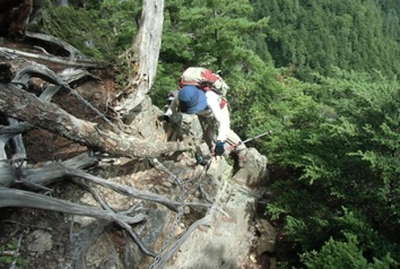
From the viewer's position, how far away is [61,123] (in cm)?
410

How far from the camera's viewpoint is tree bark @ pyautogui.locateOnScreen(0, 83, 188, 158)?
3662mm

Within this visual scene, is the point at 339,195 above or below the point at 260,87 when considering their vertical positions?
above

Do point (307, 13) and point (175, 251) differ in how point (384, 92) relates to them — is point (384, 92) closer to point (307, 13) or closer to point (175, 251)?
point (175, 251)

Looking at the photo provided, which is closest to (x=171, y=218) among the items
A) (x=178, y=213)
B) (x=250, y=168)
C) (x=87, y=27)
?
(x=178, y=213)

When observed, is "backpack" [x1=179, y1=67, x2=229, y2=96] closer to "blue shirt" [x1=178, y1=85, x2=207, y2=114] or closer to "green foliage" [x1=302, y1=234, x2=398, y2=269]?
"blue shirt" [x1=178, y1=85, x2=207, y2=114]

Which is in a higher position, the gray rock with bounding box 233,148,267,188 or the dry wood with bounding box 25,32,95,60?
the dry wood with bounding box 25,32,95,60

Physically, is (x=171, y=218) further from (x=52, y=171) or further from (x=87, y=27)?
(x=87, y=27)

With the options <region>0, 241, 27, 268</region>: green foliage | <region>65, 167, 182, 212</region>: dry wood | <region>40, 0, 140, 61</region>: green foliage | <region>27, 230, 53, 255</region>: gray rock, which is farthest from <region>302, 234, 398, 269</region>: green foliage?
<region>40, 0, 140, 61</region>: green foliage

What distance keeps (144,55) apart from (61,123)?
297cm

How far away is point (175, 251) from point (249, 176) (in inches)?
119

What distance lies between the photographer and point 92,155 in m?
4.91

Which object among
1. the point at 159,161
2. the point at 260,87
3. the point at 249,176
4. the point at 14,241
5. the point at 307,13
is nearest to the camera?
the point at 14,241

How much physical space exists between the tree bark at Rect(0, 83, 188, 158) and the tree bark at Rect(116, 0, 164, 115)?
1.46 meters

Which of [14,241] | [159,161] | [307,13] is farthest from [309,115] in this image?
[307,13]
